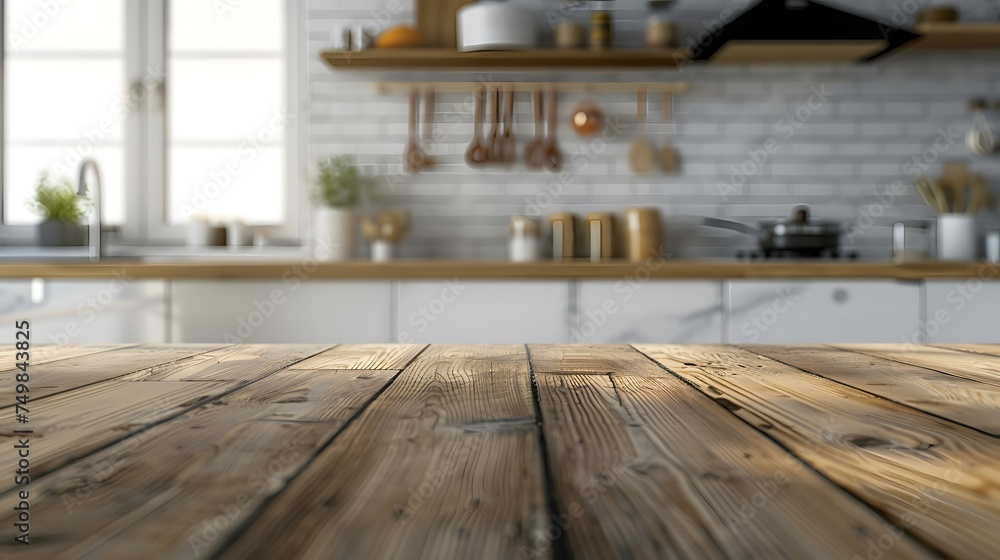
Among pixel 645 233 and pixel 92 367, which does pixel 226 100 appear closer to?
pixel 645 233

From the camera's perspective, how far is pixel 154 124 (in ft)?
10.3

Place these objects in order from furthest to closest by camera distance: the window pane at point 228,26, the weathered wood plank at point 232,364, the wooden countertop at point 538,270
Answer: the window pane at point 228,26 → the wooden countertop at point 538,270 → the weathered wood plank at point 232,364

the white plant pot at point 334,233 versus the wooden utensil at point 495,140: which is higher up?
the wooden utensil at point 495,140

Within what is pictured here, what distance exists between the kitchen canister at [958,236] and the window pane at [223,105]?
267 centimetres

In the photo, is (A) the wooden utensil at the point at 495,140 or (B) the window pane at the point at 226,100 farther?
Answer: (B) the window pane at the point at 226,100

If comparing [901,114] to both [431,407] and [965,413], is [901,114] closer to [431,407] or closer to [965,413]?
[965,413]

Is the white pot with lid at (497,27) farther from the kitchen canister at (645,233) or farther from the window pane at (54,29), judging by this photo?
the window pane at (54,29)

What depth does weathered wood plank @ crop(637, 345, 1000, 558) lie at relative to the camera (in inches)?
14.0

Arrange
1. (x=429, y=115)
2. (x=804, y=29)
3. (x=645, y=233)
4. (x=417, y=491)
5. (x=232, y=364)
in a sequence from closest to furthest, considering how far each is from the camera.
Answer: (x=417, y=491), (x=232, y=364), (x=804, y=29), (x=645, y=233), (x=429, y=115)

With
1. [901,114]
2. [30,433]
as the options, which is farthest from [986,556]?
[901,114]

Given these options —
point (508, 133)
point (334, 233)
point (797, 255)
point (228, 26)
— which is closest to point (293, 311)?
point (334, 233)

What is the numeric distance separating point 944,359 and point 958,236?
7.51ft

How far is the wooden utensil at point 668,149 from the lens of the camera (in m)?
3.05

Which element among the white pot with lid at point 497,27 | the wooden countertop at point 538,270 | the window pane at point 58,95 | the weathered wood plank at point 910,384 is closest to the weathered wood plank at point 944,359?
the weathered wood plank at point 910,384
